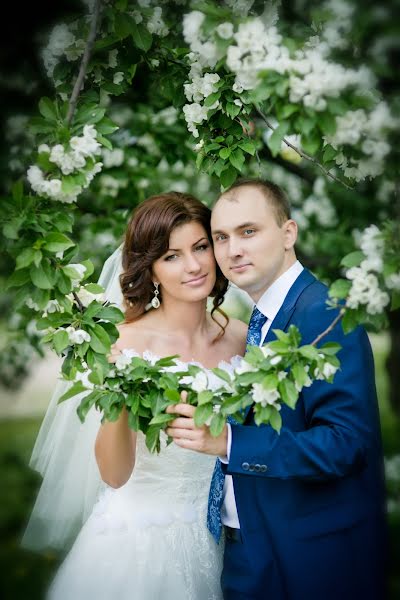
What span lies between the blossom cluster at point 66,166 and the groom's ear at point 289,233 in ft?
3.38

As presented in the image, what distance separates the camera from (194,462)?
3568 mm

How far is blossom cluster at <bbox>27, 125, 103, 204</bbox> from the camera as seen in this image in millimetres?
2338

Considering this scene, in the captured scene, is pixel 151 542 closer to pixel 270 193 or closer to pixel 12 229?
pixel 270 193

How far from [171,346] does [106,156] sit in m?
1.93

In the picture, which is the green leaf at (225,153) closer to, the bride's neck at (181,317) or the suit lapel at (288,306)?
the suit lapel at (288,306)

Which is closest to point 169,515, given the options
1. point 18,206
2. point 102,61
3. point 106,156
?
point 18,206

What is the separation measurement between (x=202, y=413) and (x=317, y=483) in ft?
2.58

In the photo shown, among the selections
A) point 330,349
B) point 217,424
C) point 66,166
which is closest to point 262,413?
point 217,424

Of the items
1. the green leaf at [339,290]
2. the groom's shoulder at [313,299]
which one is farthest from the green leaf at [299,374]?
the groom's shoulder at [313,299]

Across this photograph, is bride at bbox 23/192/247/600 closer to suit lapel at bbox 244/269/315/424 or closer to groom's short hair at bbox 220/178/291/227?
groom's short hair at bbox 220/178/291/227

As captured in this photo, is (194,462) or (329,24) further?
(194,462)

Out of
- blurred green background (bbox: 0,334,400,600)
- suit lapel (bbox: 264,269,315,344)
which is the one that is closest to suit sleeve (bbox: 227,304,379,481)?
suit lapel (bbox: 264,269,315,344)

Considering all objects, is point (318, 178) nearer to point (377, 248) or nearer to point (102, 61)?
point (102, 61)

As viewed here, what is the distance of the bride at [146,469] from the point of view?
3.37m
